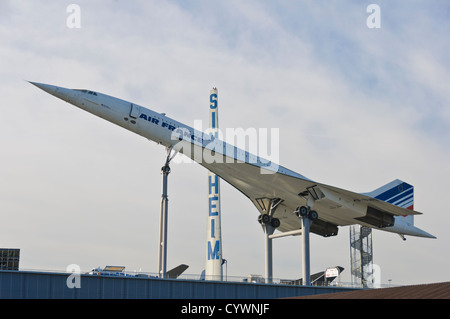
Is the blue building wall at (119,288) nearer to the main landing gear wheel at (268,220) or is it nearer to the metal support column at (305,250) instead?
the metal support column at (305,250)

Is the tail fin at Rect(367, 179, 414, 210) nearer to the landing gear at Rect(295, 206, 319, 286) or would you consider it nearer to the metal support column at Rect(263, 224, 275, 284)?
the landing gear at Rect(295, 206, 319, 286)

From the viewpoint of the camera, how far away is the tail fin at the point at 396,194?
54.8 metres

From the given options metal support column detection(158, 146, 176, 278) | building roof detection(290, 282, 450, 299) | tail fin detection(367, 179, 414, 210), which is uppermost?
tail fin detection(367, 179, 414, 210)

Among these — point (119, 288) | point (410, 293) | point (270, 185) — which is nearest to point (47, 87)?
point (119, 288)

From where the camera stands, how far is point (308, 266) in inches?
1994

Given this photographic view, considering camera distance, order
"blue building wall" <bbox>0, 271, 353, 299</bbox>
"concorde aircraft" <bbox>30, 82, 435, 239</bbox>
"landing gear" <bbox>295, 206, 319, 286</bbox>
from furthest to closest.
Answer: "landing gear" <bbox>295, 206, 319, 286</bbox> → "concorde aircraft" <bbox>30, 82, 435, 239</bbox> → "blue building wall" <bbox>0, 271, 353, 299</bbox>

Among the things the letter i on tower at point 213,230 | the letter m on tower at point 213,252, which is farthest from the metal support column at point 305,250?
the letter m on tower at point 213,252

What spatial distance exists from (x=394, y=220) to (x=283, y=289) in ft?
58.8

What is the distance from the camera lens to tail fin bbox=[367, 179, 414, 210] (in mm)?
54812

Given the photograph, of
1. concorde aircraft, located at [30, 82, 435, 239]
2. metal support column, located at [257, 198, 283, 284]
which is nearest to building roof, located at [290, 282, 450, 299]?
concorde aircraft, located at [30, 82, 435, 239]

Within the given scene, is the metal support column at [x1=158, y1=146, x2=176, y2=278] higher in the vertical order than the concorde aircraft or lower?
lower
